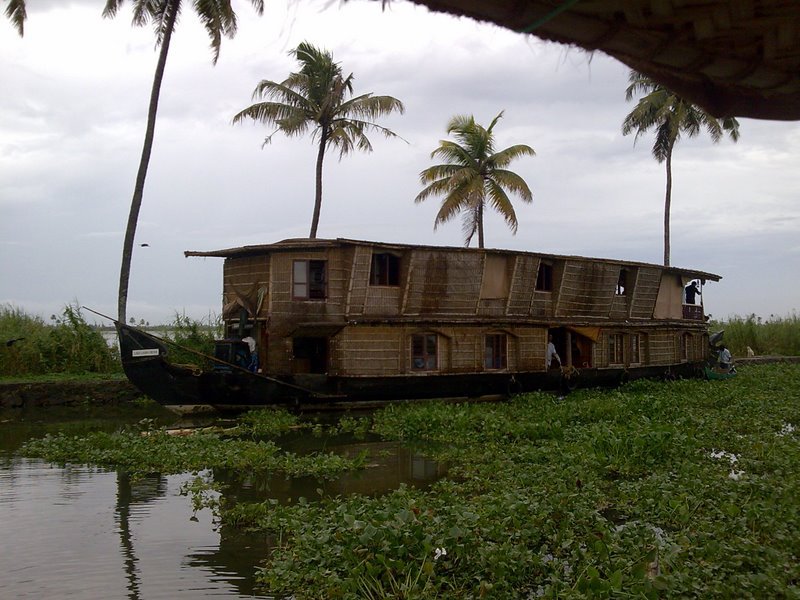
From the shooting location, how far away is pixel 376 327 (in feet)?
62.2

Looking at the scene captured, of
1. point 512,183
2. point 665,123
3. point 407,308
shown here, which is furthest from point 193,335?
point 665,123

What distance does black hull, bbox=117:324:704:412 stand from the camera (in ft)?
56.4

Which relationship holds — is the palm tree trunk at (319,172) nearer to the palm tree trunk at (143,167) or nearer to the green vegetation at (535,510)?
the palm tree trunk at (143,167)

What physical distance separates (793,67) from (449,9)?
0.90m

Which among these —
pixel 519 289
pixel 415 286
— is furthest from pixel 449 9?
pixel 519 289

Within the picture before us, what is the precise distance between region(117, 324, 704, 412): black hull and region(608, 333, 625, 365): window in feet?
16.3

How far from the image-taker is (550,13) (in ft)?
5.00

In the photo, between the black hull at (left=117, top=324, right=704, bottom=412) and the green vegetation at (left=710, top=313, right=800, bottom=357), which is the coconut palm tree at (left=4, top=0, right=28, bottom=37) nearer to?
the black hull at (left=117, top=324, right=704, bottom=412)

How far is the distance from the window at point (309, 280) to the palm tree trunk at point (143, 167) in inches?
236

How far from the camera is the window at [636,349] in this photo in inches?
1001

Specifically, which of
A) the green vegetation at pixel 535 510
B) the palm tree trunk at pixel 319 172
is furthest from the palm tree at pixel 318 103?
the green vegetation at pixel 535 510

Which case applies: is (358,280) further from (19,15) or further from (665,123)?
(665,123)

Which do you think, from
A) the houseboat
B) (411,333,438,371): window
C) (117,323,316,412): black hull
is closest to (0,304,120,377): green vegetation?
the houseboat

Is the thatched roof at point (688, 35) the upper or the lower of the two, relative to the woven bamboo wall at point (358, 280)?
lower
